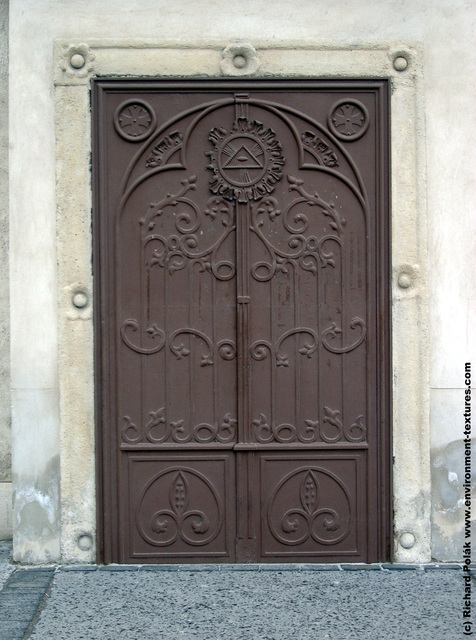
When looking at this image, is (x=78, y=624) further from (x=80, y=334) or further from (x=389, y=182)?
(x=389, y=182)

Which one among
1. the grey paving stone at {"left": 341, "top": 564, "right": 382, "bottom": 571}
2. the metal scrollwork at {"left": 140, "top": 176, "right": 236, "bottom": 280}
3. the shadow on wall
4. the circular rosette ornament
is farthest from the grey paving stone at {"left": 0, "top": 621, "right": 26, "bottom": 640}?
the circular rosette ornament

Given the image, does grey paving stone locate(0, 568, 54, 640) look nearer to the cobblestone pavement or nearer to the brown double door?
the cobblestone pavement

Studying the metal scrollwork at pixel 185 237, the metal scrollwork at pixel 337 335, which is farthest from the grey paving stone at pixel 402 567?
the metal scrollwork at pixel 185 237

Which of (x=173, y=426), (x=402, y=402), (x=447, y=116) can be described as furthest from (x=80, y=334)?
(x=447, y=116)

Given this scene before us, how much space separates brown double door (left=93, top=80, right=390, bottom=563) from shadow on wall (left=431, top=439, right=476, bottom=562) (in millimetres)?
310

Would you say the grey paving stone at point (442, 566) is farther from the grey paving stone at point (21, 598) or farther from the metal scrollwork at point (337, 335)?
the grey paving stone at point (21, 598)

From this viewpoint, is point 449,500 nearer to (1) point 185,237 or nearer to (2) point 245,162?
(1) point 185,237

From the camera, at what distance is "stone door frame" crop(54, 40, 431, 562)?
15.2 ft

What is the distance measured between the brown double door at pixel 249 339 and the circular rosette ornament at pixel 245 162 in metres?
0.01

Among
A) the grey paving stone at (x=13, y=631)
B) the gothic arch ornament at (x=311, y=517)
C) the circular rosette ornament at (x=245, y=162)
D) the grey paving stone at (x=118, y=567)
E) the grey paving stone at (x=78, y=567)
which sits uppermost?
the circular rosette ornament at (x=245, y=162)

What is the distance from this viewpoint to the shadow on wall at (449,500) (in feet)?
15.4

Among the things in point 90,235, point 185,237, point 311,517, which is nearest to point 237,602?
point 311,517

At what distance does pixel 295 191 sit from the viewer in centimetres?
470

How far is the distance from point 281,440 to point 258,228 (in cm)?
130
